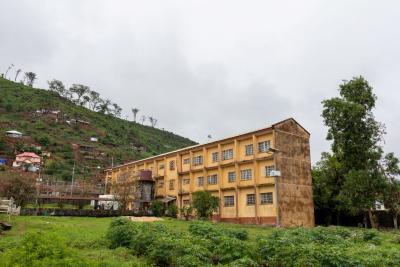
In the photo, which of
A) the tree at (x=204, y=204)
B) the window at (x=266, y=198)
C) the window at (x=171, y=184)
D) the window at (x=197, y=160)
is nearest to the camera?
the window at (x=266, y=198)

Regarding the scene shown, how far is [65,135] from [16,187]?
60359 mm

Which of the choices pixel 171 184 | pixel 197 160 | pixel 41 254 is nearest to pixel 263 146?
pixel 197 160

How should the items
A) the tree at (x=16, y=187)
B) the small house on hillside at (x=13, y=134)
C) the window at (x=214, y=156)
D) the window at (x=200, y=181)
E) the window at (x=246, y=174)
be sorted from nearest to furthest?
the tree at (x=16, y=187), the window at (x=246, y=174), the window at (x=214, y=156), the window at (x=200, y=181), the small house on hillside at (x=13, y=134)

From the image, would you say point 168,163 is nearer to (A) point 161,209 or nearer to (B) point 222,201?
(A) point 161,209

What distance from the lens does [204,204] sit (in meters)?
38.9

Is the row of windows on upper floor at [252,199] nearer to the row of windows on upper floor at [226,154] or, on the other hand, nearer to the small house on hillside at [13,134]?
the row of windows on upper floor at [226,154]

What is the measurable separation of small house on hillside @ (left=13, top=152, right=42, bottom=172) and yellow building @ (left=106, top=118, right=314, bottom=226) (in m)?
30.6

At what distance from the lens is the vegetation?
115ft

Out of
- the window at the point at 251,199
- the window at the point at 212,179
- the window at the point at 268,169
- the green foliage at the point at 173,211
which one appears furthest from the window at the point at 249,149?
the green foliage at the point at 173,211

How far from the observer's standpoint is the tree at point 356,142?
34969 mm

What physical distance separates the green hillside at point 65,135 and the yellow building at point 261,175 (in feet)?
119

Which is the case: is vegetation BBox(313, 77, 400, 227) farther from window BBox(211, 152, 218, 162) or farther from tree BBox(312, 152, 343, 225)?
window BBox(211, 152, 218, 162)

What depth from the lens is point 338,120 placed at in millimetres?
37062

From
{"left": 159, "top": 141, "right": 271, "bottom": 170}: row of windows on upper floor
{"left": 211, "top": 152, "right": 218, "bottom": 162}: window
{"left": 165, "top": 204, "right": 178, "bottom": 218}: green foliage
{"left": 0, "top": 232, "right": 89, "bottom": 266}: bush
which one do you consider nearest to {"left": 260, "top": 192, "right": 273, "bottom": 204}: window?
{"left": 159, "top": 141, "right": 271, "bottom": 170}: row of windows on upper floor
